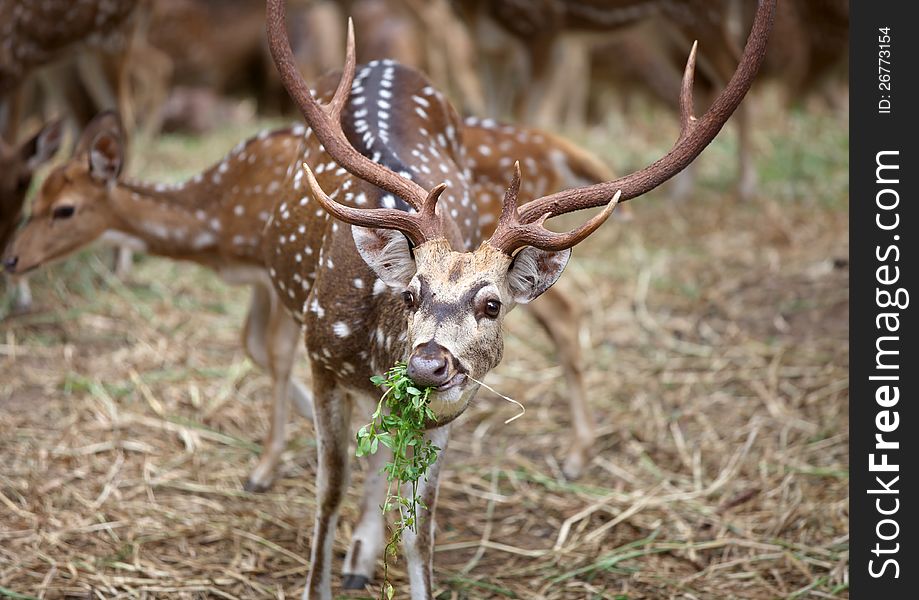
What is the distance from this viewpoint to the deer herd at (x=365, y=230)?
9.83ft

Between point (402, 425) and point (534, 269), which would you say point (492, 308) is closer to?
point (534, 269)

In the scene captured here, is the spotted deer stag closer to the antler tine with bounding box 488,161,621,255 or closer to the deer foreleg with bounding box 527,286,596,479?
the antler tine with bounding box 488,161,621,255

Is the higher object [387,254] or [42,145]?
[42,145]

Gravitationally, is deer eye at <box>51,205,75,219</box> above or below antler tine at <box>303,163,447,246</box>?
above

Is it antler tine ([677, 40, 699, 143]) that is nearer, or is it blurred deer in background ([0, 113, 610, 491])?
antler tine ([677, 40, 699, 143])

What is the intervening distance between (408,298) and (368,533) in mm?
1279

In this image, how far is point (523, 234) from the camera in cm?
299

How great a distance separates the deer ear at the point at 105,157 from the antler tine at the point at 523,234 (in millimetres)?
2435

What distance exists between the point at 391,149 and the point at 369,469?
44.6 inches

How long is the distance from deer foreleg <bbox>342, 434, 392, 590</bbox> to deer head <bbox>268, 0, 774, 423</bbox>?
0.97m

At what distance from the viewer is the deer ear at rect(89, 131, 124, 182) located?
4789 millimetres

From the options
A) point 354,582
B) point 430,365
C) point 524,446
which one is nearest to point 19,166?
point 524,446

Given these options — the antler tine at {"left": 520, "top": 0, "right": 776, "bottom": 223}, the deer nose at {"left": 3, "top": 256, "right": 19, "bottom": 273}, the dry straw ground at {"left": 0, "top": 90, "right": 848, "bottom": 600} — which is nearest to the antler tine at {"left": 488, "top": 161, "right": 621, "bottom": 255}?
the antler tine at {"left": 520, "top": 0, "right": 776, "bottom": 223}

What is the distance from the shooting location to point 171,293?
20.9 feet
